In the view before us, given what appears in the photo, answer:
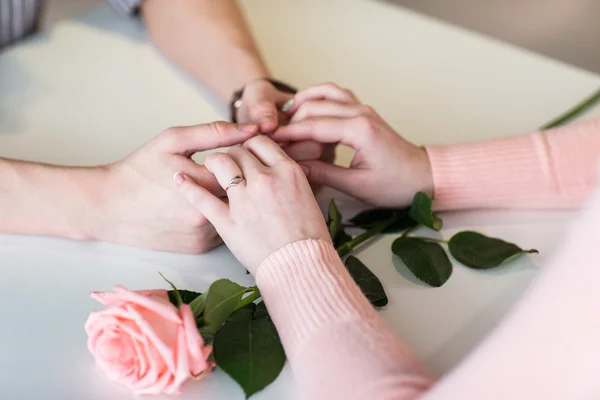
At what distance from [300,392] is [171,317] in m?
0.13

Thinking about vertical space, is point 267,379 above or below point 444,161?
below

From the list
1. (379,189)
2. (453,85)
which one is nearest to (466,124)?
(453,85)

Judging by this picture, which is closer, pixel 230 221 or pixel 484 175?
pixel 230 221

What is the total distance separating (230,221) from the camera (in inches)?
25.0

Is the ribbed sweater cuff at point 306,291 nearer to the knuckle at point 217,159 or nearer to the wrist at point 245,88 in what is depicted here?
the knuckle at point 217,159

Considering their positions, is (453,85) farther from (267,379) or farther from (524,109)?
(267,379)

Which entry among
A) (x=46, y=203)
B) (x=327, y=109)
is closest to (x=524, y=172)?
(x=327, y=109)

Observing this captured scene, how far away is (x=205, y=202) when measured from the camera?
0.65 meters

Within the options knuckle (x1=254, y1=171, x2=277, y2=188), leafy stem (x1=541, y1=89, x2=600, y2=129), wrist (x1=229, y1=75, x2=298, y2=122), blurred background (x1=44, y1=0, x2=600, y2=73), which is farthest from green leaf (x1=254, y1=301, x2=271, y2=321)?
blurred background (x1=44, y1=0, x2=600, y2=73)

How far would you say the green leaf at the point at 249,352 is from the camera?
1.74 ft

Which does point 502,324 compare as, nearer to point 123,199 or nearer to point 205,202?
point 205,202

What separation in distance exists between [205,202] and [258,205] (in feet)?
0.19

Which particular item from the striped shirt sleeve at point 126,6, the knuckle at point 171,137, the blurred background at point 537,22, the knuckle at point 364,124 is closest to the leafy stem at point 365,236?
the knuckle at point 364,124

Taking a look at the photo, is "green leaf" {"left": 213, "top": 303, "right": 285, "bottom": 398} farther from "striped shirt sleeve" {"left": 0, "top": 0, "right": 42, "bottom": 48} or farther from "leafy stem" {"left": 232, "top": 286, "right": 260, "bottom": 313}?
"striped shirt sleeve" {"left": 0, "top": 0, "right": 42, "bottom": 48}
